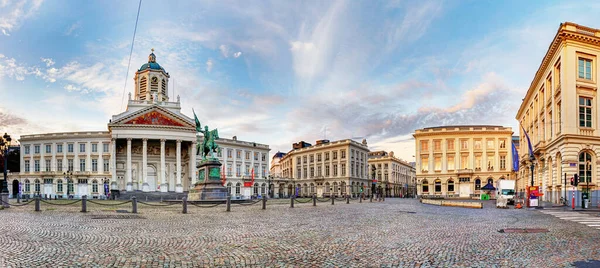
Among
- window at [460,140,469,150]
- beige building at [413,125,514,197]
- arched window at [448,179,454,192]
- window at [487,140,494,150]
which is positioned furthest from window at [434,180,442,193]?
window at [487,140,494,150]

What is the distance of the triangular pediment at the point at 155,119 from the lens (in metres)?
67.8

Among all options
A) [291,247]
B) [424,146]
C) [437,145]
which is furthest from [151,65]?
[291,247]

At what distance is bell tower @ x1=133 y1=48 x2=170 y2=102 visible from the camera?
78812 millimetres

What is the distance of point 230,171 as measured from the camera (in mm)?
86312

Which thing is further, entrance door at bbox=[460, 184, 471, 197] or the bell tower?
the bell tower

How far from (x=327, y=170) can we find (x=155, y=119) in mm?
39288

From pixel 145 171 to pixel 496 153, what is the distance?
61.1 meters

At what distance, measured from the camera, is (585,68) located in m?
31.3

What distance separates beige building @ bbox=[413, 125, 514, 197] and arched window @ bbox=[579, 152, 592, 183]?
3916 cm

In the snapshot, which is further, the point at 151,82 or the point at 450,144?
the point at 151,82

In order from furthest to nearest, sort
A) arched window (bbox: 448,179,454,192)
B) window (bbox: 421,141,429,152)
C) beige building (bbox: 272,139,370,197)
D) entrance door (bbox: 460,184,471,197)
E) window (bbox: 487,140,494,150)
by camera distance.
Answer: beige building (bbox: 272,139,370,197) < window (bbox: 421,141,429,152) < arched window (bbox: 448,179,454,192) < window (bbox: 487,140,494,150) < entrance door (bbox: 460,184,471,197)

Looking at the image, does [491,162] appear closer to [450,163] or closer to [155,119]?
[450,163]

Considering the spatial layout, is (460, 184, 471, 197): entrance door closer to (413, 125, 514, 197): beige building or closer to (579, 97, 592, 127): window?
(413, 125, 514, 197): beige building

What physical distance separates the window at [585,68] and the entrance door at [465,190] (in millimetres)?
40224
